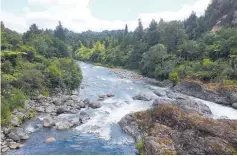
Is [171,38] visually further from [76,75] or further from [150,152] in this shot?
[150,152]

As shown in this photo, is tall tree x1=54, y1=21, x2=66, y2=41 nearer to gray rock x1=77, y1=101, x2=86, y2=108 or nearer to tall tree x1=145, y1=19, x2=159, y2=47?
tall tree x1=145, y1=19, x2=159, y2=47

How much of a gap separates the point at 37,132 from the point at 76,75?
19.5 m

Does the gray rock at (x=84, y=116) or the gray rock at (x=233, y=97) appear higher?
the gray rock at (x=233, y=97)

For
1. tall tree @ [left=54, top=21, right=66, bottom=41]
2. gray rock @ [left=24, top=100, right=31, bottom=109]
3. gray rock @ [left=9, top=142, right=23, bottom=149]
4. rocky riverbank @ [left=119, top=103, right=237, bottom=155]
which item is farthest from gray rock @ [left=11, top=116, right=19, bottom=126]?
tall tree @ [left=54, top=21, right=66, bottom=41]

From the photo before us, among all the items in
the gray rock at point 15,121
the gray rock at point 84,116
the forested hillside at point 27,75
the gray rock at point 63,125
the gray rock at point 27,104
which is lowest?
the gray rock at point 84,116

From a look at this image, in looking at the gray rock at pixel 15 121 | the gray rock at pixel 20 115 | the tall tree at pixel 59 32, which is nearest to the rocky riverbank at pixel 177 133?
the gray rock at pixel 15 121

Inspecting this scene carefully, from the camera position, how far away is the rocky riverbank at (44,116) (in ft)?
63.3

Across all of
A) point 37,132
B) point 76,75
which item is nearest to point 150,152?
point 37,132

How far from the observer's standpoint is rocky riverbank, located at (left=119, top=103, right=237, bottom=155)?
54.0ft

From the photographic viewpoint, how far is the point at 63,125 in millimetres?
22297

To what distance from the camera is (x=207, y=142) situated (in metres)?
16.7

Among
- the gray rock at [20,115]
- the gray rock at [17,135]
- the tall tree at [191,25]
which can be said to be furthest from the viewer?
the tall tree at [191,25]

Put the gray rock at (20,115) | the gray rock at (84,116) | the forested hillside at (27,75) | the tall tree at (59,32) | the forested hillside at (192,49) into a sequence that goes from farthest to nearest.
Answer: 1. the tall tree at (59,32)
2. the forested hillside at (192,49)
3. the forested hillside at (27,75)
4. the gray rock at (84,116)
5. the gray rock at (20,115)

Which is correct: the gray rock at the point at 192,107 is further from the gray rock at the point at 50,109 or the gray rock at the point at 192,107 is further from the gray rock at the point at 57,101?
the gray rock at the point at 50,109
